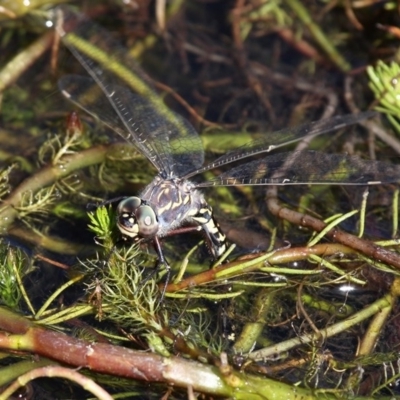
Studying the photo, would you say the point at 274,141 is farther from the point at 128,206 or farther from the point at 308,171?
the point at 128,206

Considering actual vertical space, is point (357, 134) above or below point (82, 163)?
below

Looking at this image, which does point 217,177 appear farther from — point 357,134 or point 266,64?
point 266,64

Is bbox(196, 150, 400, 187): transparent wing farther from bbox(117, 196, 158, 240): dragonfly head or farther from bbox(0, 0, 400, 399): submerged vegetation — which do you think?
bbox(117, 196, 158, 240): dragonfly head

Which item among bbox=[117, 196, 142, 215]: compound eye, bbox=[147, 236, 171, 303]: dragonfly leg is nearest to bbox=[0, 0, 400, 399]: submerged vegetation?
bbox=[147, 236, 171, 303]: dragonfly leg

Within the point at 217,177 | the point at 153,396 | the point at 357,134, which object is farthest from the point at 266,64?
the point at 153,396

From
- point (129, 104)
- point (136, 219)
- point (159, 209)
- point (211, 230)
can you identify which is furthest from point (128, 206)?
point (129, 104)

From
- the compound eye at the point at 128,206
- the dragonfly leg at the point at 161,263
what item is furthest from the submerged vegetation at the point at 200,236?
the compound eye at the point at 128,206
